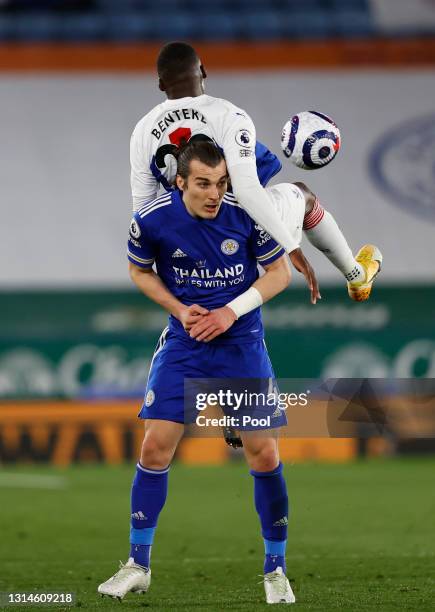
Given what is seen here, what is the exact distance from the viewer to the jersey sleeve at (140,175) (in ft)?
21.2

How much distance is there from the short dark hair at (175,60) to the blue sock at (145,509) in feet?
6.73

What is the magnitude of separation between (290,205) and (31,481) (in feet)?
28.9

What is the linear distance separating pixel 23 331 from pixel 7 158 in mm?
2879

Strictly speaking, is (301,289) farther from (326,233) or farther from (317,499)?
(326,233)

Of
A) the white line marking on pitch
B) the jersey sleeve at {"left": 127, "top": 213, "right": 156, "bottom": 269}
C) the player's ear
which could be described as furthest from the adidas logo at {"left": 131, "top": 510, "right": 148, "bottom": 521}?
the white line marking on pitch

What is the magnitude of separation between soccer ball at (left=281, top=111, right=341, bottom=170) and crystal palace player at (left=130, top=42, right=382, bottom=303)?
144 mm

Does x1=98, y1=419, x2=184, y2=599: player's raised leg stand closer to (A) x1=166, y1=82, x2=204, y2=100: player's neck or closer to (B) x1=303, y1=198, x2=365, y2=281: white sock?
(B) x1=303, y1=198, x2=365, y2=281: white sock

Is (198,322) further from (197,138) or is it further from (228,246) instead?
(197,138)

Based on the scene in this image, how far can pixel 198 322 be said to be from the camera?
236 inches

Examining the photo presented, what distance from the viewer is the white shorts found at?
6363mm

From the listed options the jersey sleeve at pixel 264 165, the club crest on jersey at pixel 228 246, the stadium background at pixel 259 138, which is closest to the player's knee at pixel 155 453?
the club crest on jersey at pixel 228 246

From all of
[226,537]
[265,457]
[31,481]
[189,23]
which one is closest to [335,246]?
[265,457]

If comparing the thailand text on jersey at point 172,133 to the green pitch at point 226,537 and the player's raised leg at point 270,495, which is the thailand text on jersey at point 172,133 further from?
the green pitch at point 226,537

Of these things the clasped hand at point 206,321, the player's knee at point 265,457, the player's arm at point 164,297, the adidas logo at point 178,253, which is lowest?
the player's knee at point 265,457
